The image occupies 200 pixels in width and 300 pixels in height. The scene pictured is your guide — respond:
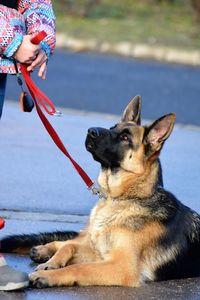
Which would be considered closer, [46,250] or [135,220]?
[135,220]

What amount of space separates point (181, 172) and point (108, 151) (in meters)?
2.90

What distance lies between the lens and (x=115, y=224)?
18.5ft

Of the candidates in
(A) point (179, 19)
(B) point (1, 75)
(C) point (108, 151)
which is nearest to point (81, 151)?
(C) point (108, 151)

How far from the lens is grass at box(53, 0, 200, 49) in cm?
1853

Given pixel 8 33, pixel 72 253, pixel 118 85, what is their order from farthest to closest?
pixel 118 85, pixel 72 253, pixel 8 33

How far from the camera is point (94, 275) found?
5.41m

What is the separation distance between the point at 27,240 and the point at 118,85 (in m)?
8.11

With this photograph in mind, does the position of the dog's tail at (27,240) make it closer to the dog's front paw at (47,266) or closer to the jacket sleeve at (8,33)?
the dog's front paw at (47,266)

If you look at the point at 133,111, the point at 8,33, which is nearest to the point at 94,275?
the point at 133,111

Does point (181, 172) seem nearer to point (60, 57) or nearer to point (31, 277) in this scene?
point (31, 277)

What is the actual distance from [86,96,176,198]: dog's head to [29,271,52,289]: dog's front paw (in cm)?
81

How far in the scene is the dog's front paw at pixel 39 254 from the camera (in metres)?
5.88

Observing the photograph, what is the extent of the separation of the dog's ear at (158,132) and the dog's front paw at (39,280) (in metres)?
0.99

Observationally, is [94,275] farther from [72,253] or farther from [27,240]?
[27,240]
